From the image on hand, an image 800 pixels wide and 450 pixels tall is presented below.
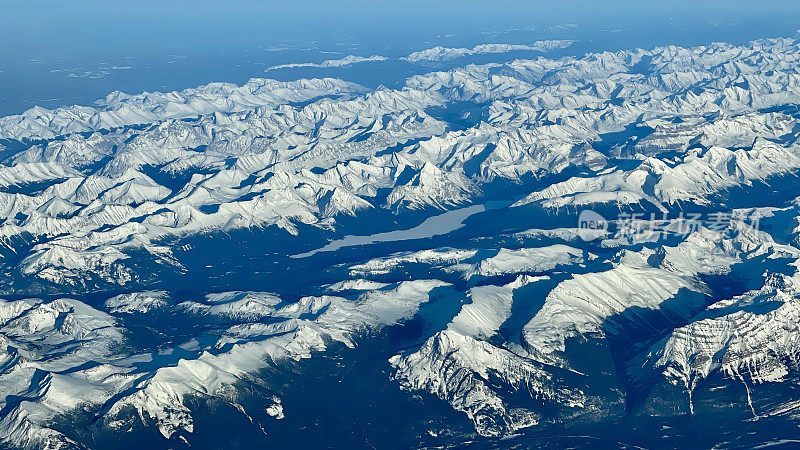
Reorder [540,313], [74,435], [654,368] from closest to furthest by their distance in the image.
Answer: [74,435] < [654,368] < [540,313]

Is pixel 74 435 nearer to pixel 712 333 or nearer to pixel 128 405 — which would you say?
pixel 128 405

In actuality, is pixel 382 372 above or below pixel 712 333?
below

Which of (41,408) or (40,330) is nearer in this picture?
(41,408)

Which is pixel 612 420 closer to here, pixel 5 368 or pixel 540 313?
pixel 540 313

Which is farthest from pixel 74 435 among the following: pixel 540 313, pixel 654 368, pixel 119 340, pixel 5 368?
pixel 654 368

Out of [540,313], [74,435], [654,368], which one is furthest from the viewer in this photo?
[540,313]

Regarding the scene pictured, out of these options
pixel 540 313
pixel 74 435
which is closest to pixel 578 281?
pixel 540 313

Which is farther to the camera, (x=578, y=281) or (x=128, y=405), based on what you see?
(x=578, y=281)

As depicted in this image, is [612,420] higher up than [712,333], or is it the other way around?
[712,333]

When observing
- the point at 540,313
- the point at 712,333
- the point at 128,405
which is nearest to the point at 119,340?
the point at 128,405
